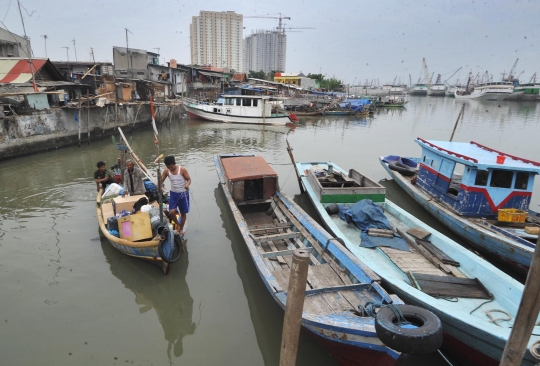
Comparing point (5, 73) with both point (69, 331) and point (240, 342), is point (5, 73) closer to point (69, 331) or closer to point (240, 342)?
point (69, 331)

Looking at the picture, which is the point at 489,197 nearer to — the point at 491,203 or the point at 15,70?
the point at 491,203

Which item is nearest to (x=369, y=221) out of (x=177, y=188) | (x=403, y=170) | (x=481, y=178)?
(x=481, y=178)

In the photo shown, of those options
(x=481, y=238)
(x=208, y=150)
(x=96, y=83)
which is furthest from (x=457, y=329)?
(x=96, y=83)

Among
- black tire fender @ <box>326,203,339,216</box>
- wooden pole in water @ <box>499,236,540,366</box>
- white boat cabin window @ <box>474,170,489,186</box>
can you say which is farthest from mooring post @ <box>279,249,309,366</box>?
white boat cabin window @ <box>474,170,489,186</box>

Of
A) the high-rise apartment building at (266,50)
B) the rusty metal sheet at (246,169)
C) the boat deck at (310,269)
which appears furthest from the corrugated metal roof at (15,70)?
the high-rise apartment building at (266,50)

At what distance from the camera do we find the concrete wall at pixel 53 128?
47.1ft

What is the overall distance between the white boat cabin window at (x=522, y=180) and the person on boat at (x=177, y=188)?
732 centimetres

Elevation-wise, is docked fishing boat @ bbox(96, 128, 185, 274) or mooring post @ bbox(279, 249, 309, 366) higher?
mooring post @ bbox(279, 249, 309, 366)

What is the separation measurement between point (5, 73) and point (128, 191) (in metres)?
17.0

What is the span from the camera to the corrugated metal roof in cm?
1744

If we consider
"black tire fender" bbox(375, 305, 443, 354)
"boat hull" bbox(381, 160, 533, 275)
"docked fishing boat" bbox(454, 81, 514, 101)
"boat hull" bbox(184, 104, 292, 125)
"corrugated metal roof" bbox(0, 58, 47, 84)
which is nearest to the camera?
"black tire fender" bbox(375, 305, 443, 354)

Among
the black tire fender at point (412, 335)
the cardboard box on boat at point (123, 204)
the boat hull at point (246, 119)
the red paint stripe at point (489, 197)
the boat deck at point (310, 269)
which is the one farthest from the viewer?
the boat hull at point (246, 119)

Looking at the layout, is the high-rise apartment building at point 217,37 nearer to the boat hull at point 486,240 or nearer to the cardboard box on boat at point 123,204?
the cardboard box on boat at point 123,204

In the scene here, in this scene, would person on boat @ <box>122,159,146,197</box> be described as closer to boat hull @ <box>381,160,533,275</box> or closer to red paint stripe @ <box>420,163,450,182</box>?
boat hull @ <box>381,160,533,275</box>
